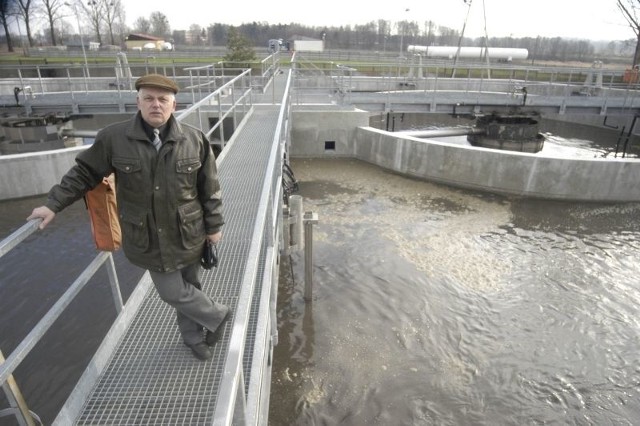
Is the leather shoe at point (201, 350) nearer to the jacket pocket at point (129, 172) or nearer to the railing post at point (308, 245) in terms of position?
the jacket pocket at point (129, 172)

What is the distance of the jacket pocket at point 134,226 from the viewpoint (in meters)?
2.10

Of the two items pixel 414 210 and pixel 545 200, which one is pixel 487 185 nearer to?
pixel 545 200

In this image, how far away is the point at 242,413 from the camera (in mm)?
1647

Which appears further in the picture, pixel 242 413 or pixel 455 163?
pixel 455 163

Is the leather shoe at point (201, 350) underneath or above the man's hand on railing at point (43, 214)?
underneath

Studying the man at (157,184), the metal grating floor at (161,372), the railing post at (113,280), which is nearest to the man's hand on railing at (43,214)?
the man at (157,184)

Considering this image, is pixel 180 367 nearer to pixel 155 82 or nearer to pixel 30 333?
pixel 30 333

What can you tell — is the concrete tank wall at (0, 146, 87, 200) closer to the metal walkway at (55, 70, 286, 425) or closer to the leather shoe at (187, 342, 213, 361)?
the metal walkway at (55, 70, 286, 425)

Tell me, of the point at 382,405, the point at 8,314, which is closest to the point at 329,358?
the point at 382,405

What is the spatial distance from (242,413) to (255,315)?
1540 mm

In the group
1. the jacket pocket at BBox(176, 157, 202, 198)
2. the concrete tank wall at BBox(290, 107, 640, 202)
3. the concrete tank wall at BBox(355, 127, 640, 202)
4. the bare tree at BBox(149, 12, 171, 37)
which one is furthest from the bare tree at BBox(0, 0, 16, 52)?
the jacket pocket at BBox(176, 157, 202, 198)

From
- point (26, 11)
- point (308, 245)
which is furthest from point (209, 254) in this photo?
point (26, 11)

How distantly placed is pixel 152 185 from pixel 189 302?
75 centimetres

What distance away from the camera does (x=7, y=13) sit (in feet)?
140
